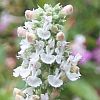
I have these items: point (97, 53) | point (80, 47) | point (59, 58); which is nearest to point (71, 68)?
point (59, 58)

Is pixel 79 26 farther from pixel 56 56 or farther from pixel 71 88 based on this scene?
pixel 56 56

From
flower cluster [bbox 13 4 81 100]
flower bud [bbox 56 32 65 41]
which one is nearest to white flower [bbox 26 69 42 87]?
flower cluster [bbox 13 4 81 100]

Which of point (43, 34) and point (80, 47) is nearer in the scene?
point (43, 34)

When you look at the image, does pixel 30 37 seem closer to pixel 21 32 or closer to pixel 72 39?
pixel 21 32

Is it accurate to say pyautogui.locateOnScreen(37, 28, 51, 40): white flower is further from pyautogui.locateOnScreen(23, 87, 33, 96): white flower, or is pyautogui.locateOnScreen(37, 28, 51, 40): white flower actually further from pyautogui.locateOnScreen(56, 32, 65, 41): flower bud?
pyautogui.locateOnScreen(23, 87, 33, 96): white flower

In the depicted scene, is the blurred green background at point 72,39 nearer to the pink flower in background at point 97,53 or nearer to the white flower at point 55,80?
the pink flower in background at point 97,53
